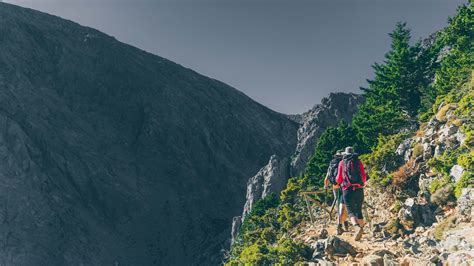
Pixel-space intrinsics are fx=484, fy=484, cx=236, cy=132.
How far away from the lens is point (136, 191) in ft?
307

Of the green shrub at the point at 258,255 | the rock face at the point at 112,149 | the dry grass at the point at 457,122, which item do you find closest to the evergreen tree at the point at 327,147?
the green shrub at the point at 258,255

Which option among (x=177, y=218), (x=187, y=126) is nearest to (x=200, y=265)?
(x=177, y=218)

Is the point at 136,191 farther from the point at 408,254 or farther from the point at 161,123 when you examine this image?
the point at 408,254

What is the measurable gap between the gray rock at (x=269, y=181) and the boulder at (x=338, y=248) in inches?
1943

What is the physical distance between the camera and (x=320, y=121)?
85750 mm

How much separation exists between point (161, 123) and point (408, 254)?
315 feet

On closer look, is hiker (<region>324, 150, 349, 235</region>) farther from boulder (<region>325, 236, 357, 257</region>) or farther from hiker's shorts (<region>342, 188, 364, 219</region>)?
boulder (<region>325, 236, 357, 257</region>)

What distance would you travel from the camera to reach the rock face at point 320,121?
69125 mm

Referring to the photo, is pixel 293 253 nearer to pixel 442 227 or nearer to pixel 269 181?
pixel 442 227

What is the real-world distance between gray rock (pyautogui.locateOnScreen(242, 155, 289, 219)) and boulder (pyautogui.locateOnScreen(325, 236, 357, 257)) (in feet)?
162

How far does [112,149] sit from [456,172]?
293ft

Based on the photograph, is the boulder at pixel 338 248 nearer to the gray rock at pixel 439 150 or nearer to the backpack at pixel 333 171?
the backpack at pixel 333 171

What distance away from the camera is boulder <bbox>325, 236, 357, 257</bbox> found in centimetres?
1691

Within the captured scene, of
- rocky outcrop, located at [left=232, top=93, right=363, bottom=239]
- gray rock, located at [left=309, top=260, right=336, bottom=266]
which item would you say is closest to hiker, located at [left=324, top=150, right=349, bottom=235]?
gray rock, located at [left=309, top=260, right=336, bottom=266]
